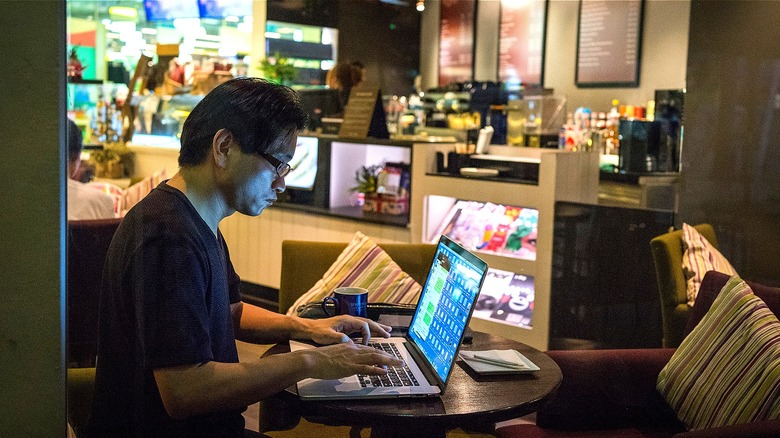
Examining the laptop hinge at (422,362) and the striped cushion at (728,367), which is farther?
the striped cushion at (728,367)

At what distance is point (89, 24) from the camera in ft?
5.25

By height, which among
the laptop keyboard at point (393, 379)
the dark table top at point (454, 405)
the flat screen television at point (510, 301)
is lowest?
the flat screen television at point (510, 301)

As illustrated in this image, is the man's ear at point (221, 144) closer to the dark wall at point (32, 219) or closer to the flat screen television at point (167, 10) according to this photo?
the dark wall at point (32, 219)

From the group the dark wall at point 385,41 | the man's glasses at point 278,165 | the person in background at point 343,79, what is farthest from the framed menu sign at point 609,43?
the man's glasses at point 278,165

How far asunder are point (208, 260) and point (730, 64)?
144 inches

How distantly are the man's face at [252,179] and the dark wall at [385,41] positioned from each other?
6891mm

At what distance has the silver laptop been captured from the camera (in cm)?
179

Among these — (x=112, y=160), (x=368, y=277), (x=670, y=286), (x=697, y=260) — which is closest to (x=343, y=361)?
(x=112, y=160)

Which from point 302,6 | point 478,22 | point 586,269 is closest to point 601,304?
point 586,269

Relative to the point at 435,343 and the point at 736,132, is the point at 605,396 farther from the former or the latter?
the point at 736,132

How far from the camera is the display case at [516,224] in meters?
4.53

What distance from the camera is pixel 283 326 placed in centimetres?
221

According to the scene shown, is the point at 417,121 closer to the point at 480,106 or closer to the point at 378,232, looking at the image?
the point at 480,106

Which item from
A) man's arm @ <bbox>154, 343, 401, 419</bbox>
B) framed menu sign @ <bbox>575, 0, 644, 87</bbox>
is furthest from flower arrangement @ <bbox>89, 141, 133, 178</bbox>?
framed menu sign @ <bbox>575, 0, 644, 87</bbox>
